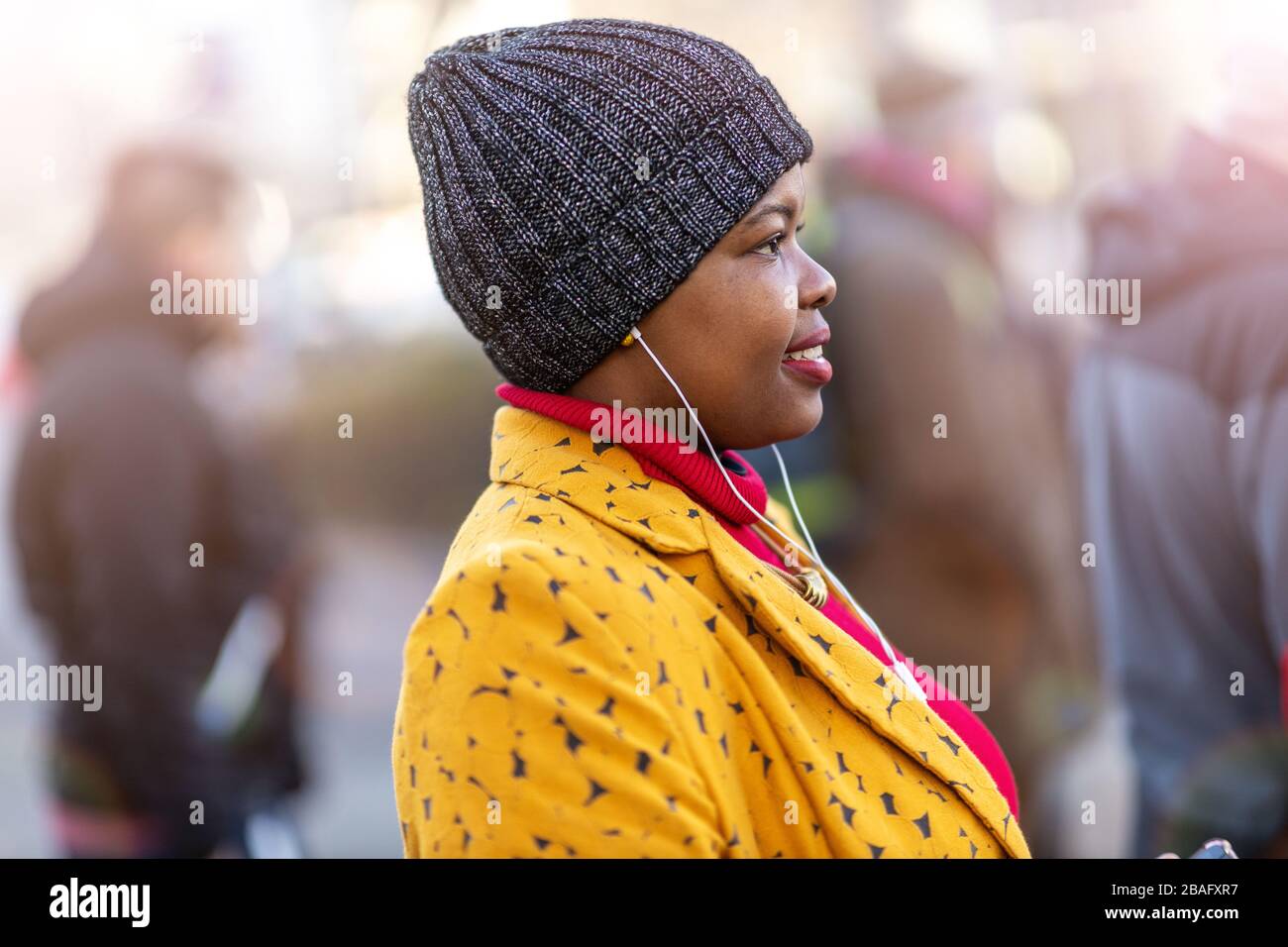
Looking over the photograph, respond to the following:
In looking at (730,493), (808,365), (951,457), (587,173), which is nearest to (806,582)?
(730,493)

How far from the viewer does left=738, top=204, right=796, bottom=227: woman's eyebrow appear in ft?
5.19

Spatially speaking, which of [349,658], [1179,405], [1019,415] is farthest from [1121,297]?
[349,658]

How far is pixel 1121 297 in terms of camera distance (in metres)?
2.95

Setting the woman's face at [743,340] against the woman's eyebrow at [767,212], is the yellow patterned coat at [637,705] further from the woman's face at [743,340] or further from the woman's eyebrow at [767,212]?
the woman's eyebrow at [767,212]

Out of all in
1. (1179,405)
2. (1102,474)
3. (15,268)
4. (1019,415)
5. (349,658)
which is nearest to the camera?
(1179,405)

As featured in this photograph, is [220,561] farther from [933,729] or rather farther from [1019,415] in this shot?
[933,729]

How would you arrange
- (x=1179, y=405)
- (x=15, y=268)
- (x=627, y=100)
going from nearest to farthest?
(x=627, y=100)
(x=1179, y=405)
(x=15, y=268)

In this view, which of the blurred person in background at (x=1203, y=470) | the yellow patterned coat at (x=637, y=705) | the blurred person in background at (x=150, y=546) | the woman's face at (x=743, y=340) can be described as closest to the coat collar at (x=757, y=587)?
the yellow patterned coat at (x=637, y=705)

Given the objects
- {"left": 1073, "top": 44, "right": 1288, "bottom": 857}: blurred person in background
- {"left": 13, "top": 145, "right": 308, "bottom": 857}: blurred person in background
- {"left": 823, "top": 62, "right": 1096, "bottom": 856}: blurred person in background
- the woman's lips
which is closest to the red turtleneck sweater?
the woman's lips

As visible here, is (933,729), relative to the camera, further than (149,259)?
No

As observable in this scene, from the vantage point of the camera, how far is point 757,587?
1.52 m

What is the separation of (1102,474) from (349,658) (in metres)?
3.85

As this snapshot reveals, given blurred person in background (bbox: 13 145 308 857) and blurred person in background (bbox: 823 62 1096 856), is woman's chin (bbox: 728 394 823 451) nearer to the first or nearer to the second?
blurred person in background (bbox: 823 62 1096 856)

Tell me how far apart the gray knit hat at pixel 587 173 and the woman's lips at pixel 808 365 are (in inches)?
7.3
